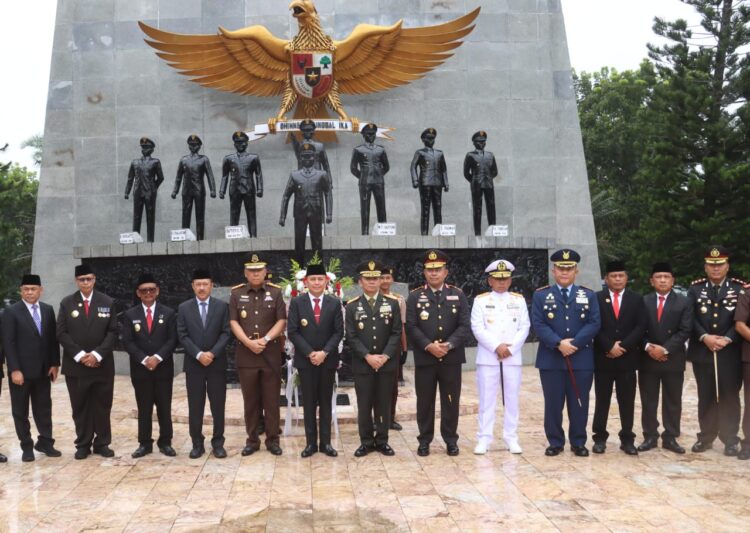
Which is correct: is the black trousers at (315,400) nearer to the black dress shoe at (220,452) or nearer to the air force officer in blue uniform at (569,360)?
the black dress shoe at (220,452)

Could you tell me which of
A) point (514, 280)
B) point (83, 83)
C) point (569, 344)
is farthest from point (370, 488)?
point (83, 83)

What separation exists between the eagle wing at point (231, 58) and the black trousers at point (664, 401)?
27.1 ft

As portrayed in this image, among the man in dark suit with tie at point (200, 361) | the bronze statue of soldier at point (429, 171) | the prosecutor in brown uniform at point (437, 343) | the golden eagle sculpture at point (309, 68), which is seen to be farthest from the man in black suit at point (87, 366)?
the golden eagle sculpture at point (309, 68)

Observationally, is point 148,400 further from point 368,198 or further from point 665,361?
point 368,198

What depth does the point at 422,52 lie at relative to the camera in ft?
40.4

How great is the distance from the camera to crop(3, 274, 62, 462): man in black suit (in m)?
5.59

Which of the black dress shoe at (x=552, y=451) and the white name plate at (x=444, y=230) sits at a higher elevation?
the white name plate at (x=444, y=230)

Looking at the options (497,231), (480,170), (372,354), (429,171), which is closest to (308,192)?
(429,171)

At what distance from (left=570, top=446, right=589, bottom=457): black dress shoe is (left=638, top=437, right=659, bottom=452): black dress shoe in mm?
429

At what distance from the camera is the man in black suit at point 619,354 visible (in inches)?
220

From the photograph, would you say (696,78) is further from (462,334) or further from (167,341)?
(167,341)

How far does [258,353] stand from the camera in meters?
5.62

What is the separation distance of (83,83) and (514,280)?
7807 mm

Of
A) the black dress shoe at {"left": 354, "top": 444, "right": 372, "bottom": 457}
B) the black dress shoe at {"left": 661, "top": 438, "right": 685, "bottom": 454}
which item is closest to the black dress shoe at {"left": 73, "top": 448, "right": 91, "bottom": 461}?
the black dress shoe at {"left": 354, "top": 444, "right": 372, "bottom": 457}
